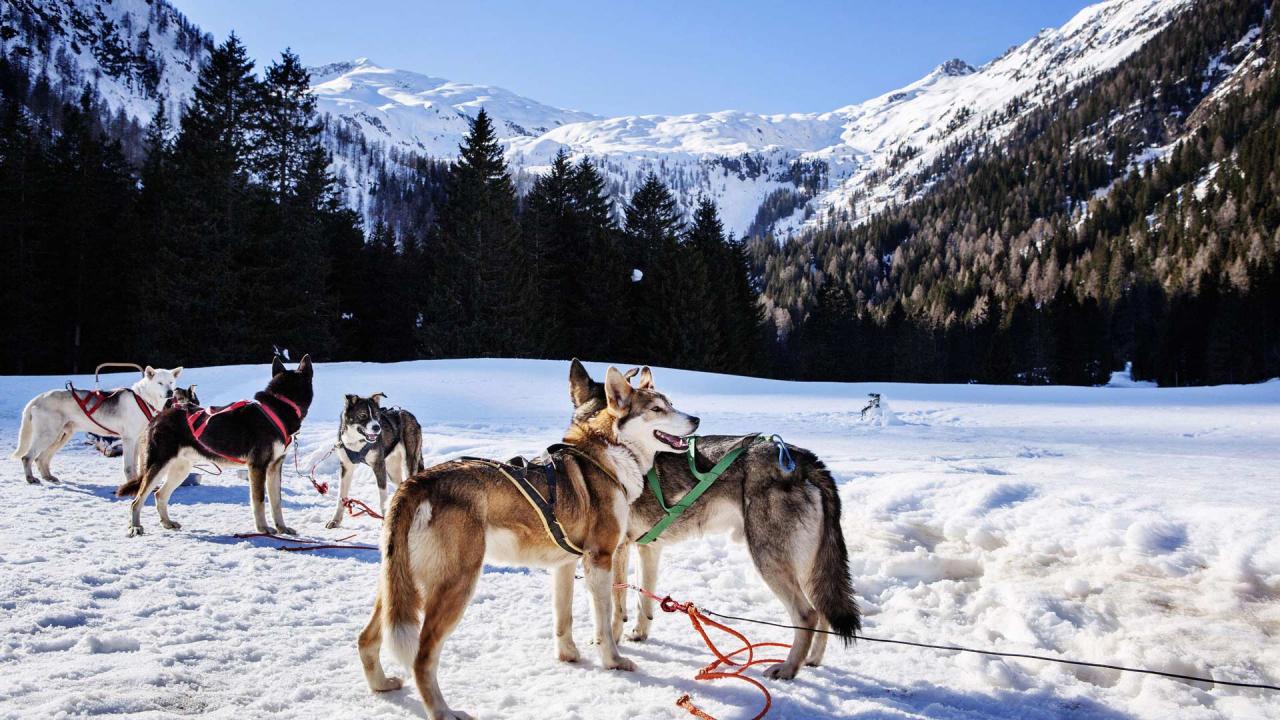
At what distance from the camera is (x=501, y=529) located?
3488 mm

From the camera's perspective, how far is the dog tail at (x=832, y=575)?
3777 millimetres

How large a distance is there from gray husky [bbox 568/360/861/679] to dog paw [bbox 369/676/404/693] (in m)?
1.08

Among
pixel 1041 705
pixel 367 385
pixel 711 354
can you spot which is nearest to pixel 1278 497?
pixel 1041 705

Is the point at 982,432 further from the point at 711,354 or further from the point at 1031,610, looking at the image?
the point at 711,354

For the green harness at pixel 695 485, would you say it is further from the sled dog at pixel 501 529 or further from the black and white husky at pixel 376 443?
the black and white husky at pixel 376 443

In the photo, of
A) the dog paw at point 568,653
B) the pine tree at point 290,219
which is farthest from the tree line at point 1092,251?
the dog paw at point 568,653

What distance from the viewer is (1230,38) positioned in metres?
151

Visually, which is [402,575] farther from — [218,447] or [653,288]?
[653,288]

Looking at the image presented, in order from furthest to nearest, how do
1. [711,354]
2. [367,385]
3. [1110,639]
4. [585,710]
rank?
[711,354]
[367,385]
[1110,639]
[585,710]

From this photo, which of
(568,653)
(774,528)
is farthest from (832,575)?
(568,653)

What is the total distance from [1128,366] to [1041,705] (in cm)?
9651

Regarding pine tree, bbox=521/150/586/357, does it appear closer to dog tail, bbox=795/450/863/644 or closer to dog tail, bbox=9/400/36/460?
dog tail, bbox=9/400/36/460

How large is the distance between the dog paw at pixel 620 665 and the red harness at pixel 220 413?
476 cm

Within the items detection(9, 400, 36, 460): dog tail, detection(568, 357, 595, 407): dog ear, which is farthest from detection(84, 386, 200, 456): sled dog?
detection(568, 357, 595, 407): dog ear
